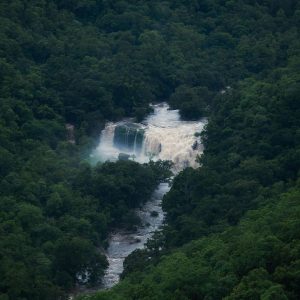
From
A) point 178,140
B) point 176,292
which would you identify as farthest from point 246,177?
point 176,292

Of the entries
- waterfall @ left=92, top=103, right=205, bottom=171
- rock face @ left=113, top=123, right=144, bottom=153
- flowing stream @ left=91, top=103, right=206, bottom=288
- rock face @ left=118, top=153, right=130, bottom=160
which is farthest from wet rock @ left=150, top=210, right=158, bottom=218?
Result: rock face @ left=113, top=123, right=144, bottom=153

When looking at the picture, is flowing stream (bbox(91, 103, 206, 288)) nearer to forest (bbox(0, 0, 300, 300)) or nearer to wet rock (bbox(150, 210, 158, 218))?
forest (bbox(0, 0, 300, 300))

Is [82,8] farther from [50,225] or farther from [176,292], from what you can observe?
[176,292]

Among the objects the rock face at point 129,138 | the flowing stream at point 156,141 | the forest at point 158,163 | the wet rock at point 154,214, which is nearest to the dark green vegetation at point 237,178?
the forest at point 158,163

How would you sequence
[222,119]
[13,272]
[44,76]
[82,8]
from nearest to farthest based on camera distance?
[13,272], [222,119], [44,76], [82,8]

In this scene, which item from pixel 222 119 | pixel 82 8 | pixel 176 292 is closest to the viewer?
pixel 176 292

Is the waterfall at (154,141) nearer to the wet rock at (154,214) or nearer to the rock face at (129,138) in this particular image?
the rock face at (129,138)

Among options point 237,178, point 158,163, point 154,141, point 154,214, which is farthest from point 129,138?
point 237,178
